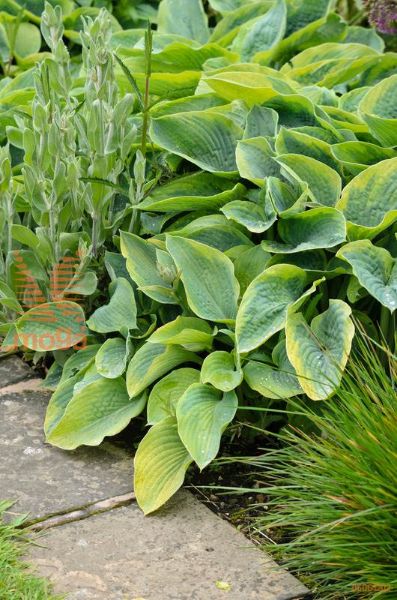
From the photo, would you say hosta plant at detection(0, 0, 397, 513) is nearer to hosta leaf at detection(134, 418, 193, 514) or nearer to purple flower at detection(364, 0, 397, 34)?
hosta leaf at detection(134, 418, 193, 514)

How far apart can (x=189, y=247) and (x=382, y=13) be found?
6.03 ft

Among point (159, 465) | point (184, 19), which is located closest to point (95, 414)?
point (159, 465)

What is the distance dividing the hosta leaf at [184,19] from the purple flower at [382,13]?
0.84 metres

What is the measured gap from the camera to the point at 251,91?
10.9 ft

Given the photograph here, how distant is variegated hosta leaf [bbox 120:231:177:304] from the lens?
3.02 metres

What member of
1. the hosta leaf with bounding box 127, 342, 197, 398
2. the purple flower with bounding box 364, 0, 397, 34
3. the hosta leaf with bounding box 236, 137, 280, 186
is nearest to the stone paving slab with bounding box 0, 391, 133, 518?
the hosta leaf with bounding box 127, 342, 197, 398

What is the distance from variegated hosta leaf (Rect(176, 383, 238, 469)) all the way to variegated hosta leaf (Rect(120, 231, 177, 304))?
0.36 metres

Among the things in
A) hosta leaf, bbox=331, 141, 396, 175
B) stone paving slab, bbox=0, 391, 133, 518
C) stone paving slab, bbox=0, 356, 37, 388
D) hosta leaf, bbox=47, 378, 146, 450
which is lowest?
stone paving slab, bbox=0, 356, 37, 388

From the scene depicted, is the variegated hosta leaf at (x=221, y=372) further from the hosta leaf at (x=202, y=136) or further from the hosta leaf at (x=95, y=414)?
the hosta leaf at (x=202, y=136)

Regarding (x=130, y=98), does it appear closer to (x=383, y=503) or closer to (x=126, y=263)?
(x=126, y=263)

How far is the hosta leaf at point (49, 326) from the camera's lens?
10.3 ft

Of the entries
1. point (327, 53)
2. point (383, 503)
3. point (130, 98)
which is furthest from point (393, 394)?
point (327, 53)

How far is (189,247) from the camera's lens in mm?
2994

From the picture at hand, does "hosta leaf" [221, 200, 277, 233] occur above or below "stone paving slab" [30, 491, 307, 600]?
above
